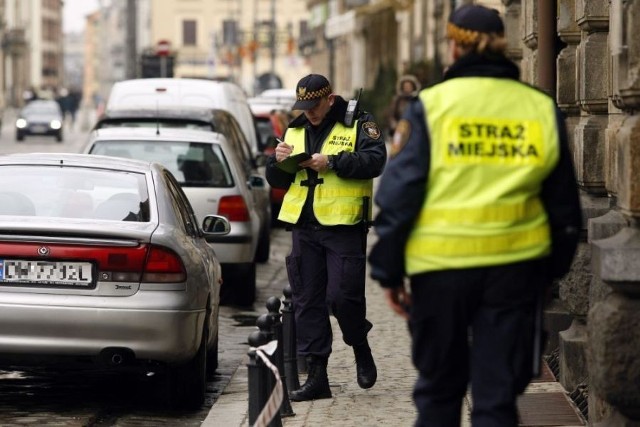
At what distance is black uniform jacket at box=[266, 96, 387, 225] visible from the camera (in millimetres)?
9477

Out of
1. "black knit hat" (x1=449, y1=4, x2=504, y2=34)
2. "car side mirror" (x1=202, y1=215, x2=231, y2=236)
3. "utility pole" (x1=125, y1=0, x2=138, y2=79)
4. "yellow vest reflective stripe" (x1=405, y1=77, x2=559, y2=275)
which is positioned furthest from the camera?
"utility pole" (x1=125, y1=0, x2=138, y2=79)

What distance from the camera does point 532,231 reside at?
20.0ft

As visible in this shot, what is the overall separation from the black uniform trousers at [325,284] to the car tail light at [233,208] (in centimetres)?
527

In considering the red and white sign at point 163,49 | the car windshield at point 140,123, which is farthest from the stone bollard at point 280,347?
the red and white sign at point 163,49

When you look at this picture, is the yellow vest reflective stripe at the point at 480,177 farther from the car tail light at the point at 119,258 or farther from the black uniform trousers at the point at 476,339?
the car tail light at the point at 119,258

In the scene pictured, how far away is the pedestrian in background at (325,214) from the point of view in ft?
31.2

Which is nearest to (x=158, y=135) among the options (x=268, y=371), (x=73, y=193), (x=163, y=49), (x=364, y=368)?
(x=73, y=193)

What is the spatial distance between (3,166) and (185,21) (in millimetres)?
136568

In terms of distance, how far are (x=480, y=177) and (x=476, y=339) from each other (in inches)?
21.2

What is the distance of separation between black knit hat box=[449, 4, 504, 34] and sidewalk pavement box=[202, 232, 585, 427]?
3060mm

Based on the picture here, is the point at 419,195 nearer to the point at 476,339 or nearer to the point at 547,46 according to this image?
the point at 476,339

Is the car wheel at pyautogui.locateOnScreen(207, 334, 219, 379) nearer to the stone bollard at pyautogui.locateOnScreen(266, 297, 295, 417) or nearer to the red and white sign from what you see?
the stone bollard at pyautogui.locateOnScreen(266, 297, 295, 417)

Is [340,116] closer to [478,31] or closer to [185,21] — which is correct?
[478,31]

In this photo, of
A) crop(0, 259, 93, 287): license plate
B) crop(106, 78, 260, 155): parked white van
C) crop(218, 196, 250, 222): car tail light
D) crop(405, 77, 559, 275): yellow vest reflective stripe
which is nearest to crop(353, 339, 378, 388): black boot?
crop(0, 259, 93, 287): license plate
